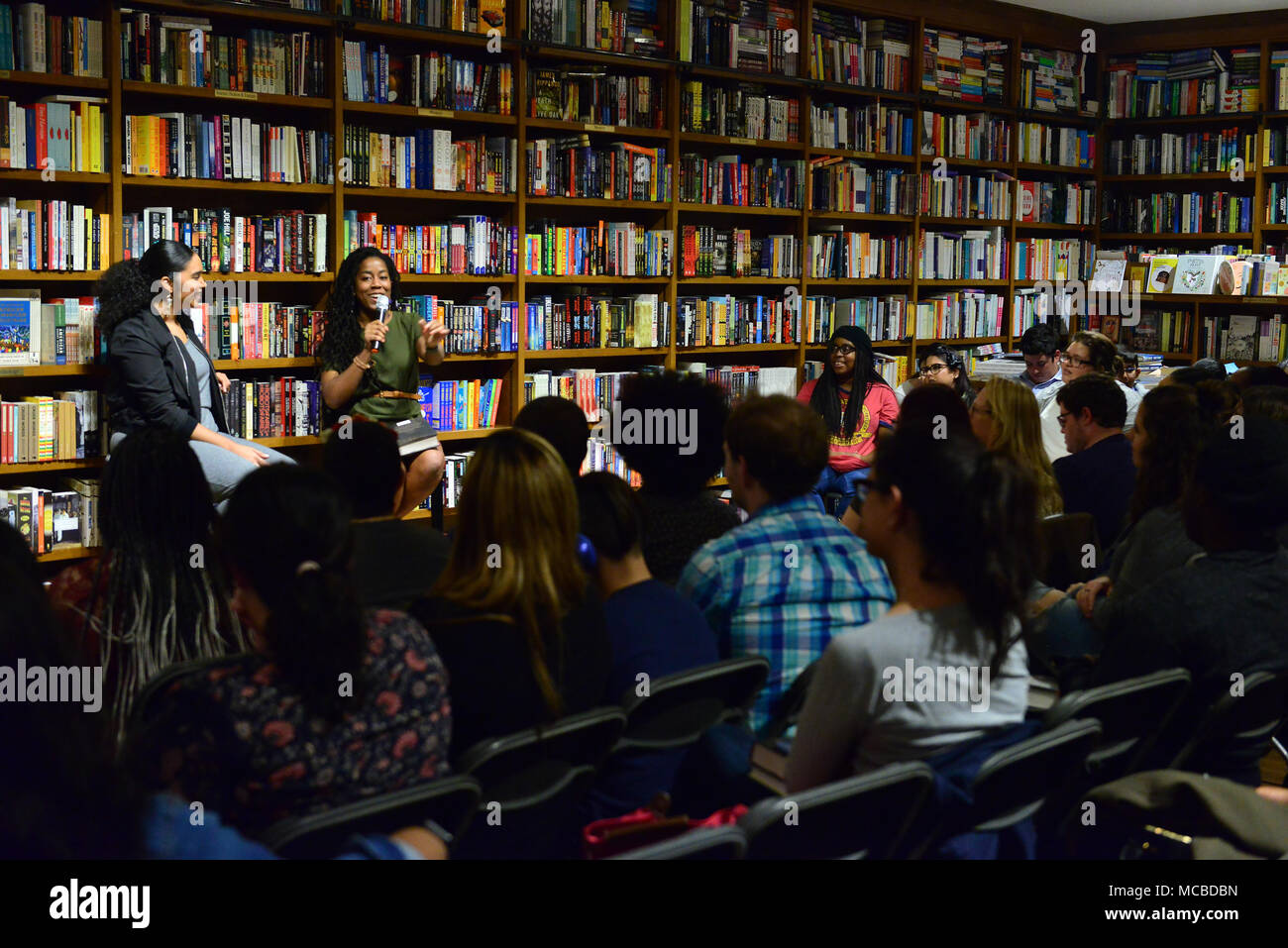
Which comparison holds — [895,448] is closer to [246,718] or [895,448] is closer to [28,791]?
[246,718]

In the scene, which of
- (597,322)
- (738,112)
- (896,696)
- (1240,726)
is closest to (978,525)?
(896,696)

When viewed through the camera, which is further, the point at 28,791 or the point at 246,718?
the point at 246,718

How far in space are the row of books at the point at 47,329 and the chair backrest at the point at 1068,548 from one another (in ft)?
11.8

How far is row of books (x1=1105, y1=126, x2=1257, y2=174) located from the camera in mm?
8453

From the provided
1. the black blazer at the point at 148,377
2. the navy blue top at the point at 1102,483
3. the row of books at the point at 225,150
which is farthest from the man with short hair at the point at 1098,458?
the row of books at the point at 225,150

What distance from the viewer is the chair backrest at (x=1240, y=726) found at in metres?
2.37

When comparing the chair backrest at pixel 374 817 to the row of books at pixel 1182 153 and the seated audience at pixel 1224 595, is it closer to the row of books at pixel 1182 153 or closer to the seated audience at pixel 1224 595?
the seated audience at pixel 1224 595

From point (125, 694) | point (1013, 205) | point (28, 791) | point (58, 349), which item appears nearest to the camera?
point (28, 791)

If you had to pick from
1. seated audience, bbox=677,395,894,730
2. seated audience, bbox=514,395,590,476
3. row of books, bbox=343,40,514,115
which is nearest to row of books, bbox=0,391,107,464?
row of books, bbox=343,40,514,115

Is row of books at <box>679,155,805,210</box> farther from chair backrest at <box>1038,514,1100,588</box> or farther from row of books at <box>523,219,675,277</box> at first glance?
chair backrest at <box>1038,514,1100,588</box>

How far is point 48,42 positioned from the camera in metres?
4.79

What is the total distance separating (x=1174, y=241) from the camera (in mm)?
8984

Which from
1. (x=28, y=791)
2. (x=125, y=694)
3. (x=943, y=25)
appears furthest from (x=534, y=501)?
(x=943, y=25)

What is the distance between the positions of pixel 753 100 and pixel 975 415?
3.40 meters
